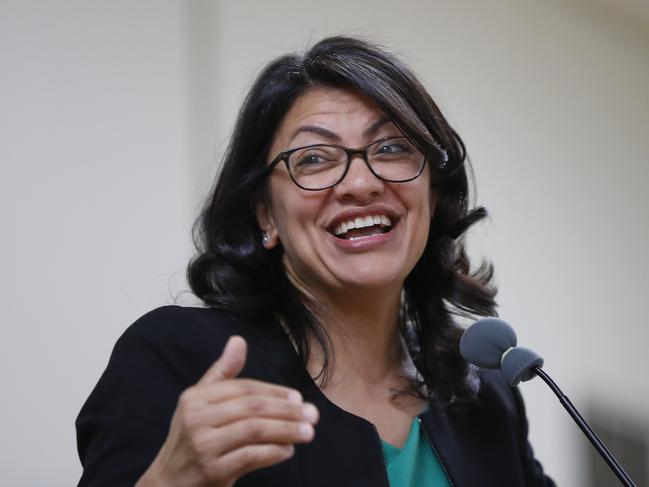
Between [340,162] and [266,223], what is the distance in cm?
24

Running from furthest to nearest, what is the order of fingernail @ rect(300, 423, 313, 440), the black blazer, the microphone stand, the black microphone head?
the black microphone head → the black blazer → the microphone stand → fingernail @ rect(300, 423, 313, 440)

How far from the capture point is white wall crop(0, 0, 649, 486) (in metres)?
2.29

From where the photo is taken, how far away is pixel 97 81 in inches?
97.4

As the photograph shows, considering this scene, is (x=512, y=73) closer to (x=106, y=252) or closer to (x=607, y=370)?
(x=607, y=370)

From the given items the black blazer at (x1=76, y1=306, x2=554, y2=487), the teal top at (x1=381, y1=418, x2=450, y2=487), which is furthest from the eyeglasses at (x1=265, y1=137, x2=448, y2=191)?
the teal top at (x1=381, y1=418, x2=450, y2=487)

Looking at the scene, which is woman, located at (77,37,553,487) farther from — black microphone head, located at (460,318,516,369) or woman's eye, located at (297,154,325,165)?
black microphone head, located at (460,318,516,369)

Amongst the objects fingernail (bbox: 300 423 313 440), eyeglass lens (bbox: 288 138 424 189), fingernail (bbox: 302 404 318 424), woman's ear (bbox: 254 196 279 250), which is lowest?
fingernail (bbox: 300 423 313 440)

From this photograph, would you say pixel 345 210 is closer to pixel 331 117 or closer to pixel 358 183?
pixel 358 183

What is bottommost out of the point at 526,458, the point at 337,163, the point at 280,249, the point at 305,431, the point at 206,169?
the point at 526,458

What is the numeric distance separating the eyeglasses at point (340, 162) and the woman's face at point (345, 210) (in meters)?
0.01

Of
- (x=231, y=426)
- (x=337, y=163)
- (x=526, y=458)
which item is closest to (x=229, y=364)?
(x=231, y=426)

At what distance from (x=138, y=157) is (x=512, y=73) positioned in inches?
68.4

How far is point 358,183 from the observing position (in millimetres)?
1861

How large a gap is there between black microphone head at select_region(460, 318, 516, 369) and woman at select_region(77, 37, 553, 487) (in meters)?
0.24
